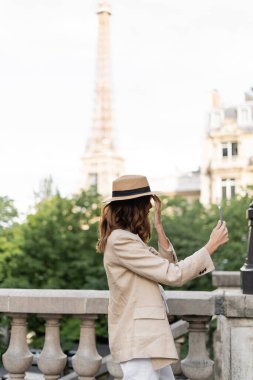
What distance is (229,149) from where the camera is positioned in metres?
47.6

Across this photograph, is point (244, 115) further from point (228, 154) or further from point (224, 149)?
point (228, 154)

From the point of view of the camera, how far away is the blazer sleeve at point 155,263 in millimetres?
3809

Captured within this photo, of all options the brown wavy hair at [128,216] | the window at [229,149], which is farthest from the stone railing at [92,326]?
the window at [229,149]

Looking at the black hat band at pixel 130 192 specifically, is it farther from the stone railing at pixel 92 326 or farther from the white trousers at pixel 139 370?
the stone railing at pixel 92 326

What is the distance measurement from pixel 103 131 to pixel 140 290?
92.4 m

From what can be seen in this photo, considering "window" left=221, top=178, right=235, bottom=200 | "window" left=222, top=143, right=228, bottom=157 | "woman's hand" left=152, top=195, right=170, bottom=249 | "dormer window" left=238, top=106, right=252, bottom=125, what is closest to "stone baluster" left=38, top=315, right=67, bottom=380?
"woman's hand" left=152, top=195, right=170, bottom=249

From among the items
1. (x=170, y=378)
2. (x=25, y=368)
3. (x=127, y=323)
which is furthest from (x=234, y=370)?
(x=25, y=368)

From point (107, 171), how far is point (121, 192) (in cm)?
8453

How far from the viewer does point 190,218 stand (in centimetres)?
2819

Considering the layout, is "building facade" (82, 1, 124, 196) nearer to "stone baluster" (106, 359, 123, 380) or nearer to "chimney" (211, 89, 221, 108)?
"chimney" (211, 89, 221, 108)

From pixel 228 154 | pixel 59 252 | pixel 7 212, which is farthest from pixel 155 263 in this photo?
pixel 228 154

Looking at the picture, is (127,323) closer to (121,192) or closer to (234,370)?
(121,192)

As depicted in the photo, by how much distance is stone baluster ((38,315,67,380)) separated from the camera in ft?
16.3

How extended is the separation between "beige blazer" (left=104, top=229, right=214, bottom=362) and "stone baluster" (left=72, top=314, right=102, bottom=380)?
1.04 m
